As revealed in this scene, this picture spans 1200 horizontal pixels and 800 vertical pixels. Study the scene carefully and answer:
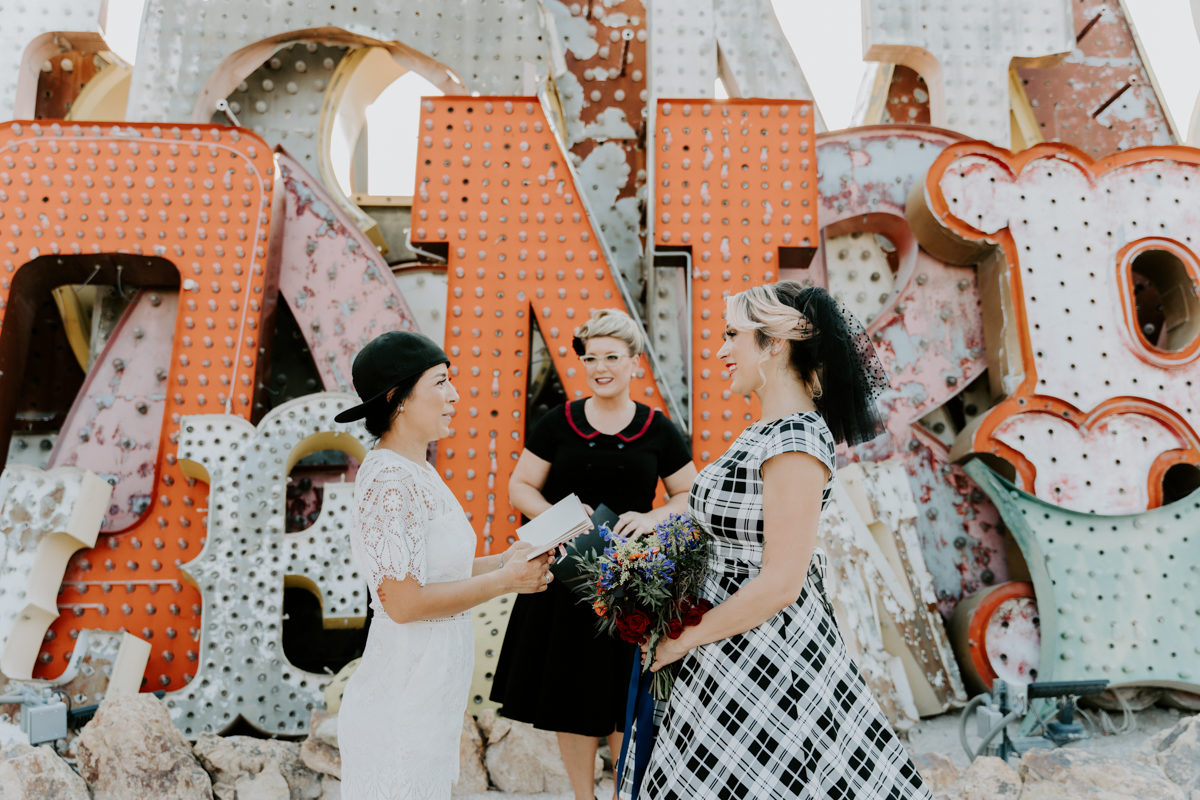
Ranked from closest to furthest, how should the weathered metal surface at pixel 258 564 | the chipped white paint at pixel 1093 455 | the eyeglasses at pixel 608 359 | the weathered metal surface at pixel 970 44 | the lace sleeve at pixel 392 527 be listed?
the lace sleeve at pixel 392 527, the eyeglasses at pixel 608 359, the weathered metal surface at pixel 258 564, the chipped white paint at pixel 1093 455, the weathered metal surface at pixel 970 44

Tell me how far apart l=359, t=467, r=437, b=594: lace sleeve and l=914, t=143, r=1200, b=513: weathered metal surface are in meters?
3.70

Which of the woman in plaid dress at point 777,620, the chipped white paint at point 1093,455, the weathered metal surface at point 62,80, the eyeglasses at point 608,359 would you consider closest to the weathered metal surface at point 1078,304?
the chipped white paint at point 1093,455

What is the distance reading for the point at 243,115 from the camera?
19.5 ft

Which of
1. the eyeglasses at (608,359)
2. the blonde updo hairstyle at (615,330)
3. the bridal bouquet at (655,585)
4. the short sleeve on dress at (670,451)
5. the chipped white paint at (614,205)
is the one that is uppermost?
the chipped white paint at (614,205)

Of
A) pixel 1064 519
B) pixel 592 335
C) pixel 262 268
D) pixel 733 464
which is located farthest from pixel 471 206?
pixel 1064 519

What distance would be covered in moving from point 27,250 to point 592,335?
390cm

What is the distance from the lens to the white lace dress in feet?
5.83

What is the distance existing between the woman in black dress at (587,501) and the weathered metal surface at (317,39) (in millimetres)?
3358

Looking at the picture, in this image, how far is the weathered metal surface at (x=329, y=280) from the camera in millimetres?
5027

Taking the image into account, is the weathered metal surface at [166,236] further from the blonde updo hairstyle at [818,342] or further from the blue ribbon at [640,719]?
the blonde updo hairstyle at [818,342]

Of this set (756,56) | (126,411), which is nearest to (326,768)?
(126,411)

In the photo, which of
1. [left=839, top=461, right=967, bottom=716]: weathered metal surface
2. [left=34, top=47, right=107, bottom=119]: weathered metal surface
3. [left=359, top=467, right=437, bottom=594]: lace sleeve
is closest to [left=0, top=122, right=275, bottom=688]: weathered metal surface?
[left=34, top=47, right=107, bottom=119]: weathered metal surface

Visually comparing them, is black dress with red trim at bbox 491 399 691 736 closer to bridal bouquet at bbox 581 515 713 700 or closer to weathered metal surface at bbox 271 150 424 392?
bridal bouquet at bbox 581 515 713 700

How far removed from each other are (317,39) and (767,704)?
554 centimetres
